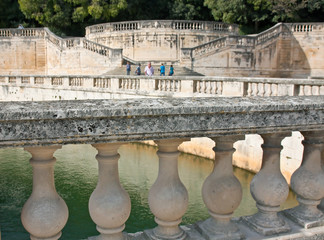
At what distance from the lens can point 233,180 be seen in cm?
231

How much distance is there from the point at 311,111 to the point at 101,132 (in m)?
1.30

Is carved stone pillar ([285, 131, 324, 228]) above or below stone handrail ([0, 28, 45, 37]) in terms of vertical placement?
below

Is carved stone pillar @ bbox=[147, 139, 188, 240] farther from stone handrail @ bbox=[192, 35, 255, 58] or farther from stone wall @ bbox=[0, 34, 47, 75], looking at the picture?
stone wall @ bbox=[0, 34, 47, 75]

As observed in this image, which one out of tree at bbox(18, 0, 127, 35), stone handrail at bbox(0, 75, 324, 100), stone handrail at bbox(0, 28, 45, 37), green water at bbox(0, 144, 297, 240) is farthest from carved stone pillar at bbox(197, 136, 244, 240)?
tree at bbox(18, 0, 127, 35)

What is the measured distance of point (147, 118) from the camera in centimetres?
193

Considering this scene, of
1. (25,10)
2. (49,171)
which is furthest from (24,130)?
(25,10)

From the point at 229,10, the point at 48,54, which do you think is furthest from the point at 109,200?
the point at 229,10

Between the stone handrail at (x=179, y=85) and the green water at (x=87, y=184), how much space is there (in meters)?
2.36

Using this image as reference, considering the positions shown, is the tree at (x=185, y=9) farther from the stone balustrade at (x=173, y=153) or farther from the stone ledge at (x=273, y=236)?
the stone ledge at (x=273, y=236)

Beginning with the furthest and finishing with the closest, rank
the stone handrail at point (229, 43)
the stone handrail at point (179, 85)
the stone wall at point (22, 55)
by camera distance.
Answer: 1. the stone wall at point (22, 55)
2. the stone handrail at point (229, 43)
3. the stone handrail at point (179, 85)

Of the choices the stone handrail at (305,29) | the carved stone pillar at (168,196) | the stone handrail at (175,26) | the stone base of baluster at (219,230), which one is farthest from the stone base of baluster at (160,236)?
the stone handrail at (305,29)

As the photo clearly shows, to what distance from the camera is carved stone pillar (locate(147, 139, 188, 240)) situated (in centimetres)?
212

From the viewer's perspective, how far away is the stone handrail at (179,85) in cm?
896

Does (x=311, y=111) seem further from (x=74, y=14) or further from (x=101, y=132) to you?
(x=74, y=14)
